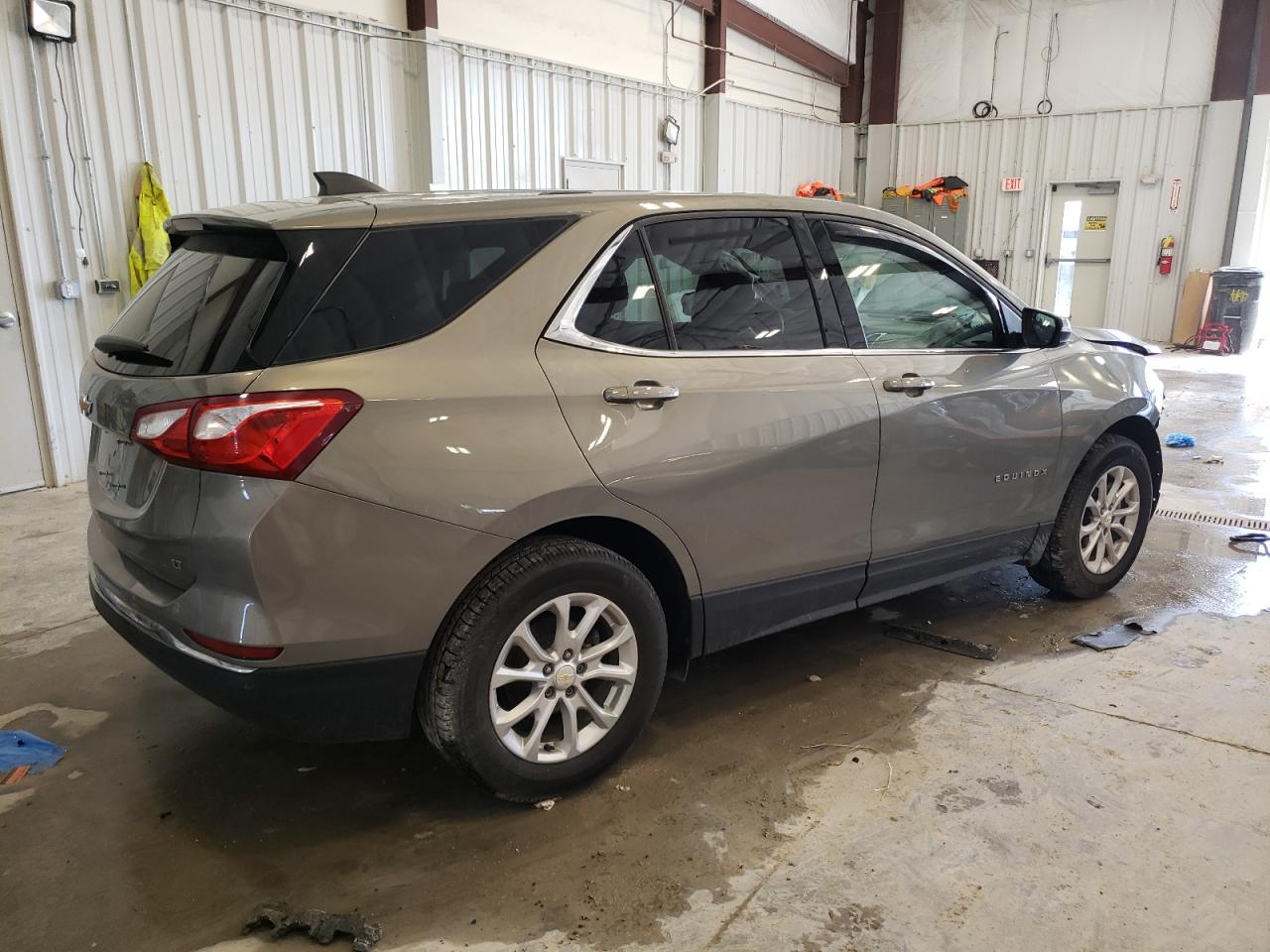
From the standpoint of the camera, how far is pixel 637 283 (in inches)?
105

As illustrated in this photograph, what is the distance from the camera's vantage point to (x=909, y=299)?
3.38 meters

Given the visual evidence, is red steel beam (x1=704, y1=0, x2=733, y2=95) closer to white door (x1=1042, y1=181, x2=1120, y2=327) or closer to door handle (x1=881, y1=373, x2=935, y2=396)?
white door (x1=1042, y1=181, x2=1120, y2=327)

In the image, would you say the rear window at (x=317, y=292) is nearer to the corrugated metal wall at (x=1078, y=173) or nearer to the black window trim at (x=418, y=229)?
the black window trim at (x=418, y=229)

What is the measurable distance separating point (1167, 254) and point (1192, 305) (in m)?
0.86

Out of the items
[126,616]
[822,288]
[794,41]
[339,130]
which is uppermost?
[794,41]

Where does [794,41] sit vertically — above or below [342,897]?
above

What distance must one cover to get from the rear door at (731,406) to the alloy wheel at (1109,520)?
1.43 metres

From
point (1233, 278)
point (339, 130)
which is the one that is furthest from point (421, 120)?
point (1233, 278)

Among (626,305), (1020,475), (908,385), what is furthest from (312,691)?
(1020,475)

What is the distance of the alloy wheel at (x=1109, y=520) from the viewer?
402 centimetres

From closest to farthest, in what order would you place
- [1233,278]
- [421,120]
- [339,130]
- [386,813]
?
[386,813] < [339,130] < [421,120] < [1233,278]

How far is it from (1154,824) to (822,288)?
1.81m

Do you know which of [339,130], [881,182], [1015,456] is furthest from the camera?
[881,182]

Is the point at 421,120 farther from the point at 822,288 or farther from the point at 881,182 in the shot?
the point at 881,182
